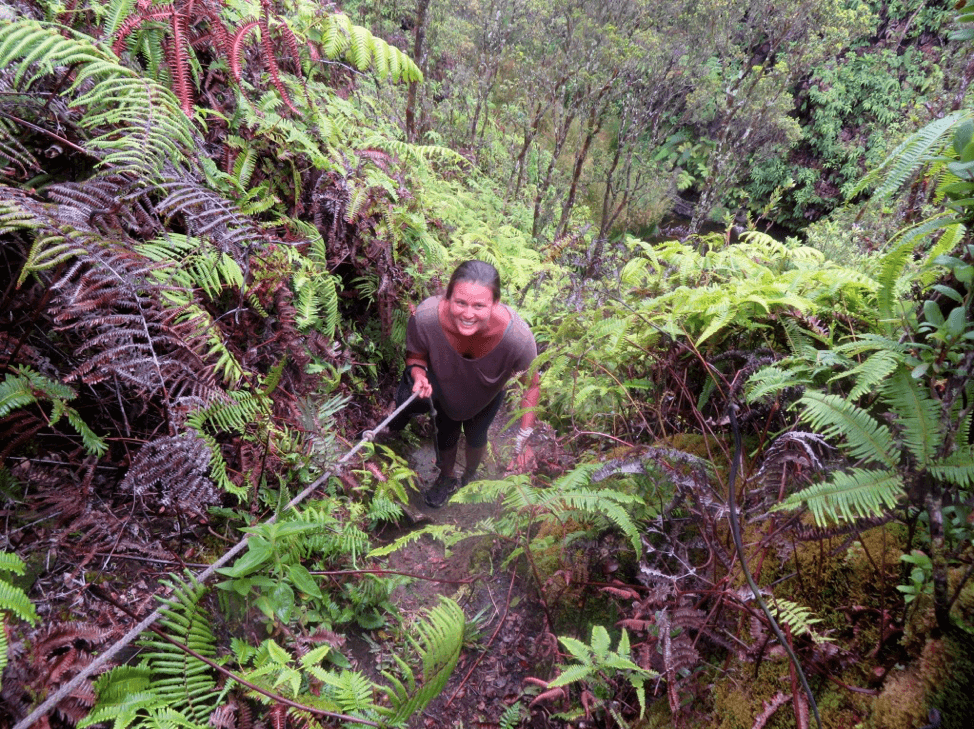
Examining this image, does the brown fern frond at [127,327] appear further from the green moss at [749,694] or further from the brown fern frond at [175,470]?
the green moss at [749,694]

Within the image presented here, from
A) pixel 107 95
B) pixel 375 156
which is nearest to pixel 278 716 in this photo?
pixel 107 95

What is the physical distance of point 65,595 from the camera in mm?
1882

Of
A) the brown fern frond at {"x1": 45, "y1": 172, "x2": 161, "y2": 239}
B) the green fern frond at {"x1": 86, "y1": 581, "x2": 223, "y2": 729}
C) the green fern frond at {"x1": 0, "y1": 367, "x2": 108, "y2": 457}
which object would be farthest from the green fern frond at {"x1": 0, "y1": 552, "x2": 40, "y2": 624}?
the brown fern frond at {"x1": 45, "y1": 172, "x2": 161, "y2": 239}

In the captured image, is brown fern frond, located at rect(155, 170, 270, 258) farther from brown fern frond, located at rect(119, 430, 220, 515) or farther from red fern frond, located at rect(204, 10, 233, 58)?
brown fern frond, located at rect(119, 430, 220, 515)

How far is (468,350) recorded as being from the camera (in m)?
3.77

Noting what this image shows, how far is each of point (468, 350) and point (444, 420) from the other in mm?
855

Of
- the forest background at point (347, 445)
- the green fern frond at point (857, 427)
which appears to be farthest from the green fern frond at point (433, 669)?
the green fern frond at point (857, 427)

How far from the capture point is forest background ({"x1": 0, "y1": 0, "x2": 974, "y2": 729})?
163cm

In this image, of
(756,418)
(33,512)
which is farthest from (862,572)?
(33,512)

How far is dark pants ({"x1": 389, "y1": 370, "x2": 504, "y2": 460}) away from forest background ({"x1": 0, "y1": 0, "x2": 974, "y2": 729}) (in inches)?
12.8

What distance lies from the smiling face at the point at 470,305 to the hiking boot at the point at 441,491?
5.41 feet

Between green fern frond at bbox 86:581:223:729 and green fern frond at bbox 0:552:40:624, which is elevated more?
green fern frond at bbox 0:552:40:624

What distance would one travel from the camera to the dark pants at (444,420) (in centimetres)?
404

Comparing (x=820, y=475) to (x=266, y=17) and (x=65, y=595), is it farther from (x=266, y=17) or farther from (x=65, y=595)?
(x=266, y=17)
